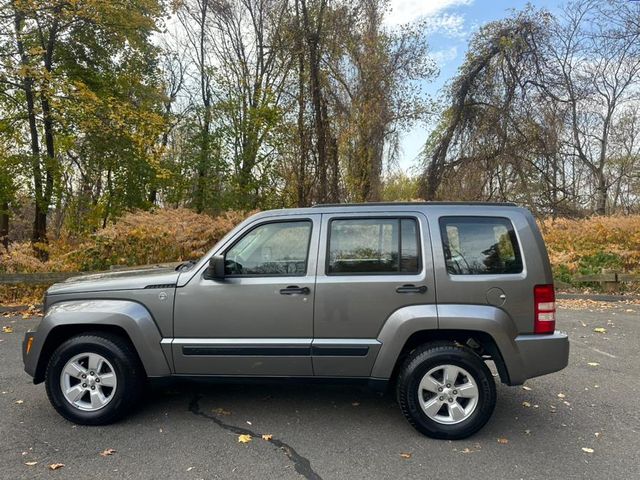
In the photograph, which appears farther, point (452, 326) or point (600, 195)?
point (600, 195)

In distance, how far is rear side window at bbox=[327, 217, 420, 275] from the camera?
3.59m

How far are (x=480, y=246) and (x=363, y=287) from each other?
1.01 meters

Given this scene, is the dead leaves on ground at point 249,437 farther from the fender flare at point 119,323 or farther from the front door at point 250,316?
the fender flare at point 119,323

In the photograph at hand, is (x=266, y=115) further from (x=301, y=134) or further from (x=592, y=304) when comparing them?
(x=592, y=304)

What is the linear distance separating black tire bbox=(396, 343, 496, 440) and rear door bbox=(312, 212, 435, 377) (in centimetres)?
35

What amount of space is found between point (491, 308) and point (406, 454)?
1.27 metres

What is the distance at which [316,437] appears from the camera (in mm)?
3498

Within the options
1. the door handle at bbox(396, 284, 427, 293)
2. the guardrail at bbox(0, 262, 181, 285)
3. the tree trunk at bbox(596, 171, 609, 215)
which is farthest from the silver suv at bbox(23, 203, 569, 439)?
the tree trunk at bbox(596, 171, 609, 215)

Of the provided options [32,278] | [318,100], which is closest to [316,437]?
[32,278]

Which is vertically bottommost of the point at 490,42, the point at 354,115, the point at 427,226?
the point at 427,226

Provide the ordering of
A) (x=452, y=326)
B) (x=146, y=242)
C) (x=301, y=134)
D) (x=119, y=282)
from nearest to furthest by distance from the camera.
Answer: (x=452, y=326)
(x=119, y=282)
(x=146, y=242)
(x=301, y=134)

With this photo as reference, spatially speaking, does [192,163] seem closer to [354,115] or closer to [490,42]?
[354,115]

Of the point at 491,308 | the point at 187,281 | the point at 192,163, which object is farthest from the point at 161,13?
the point at 491,308

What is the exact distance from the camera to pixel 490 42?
578 inches
